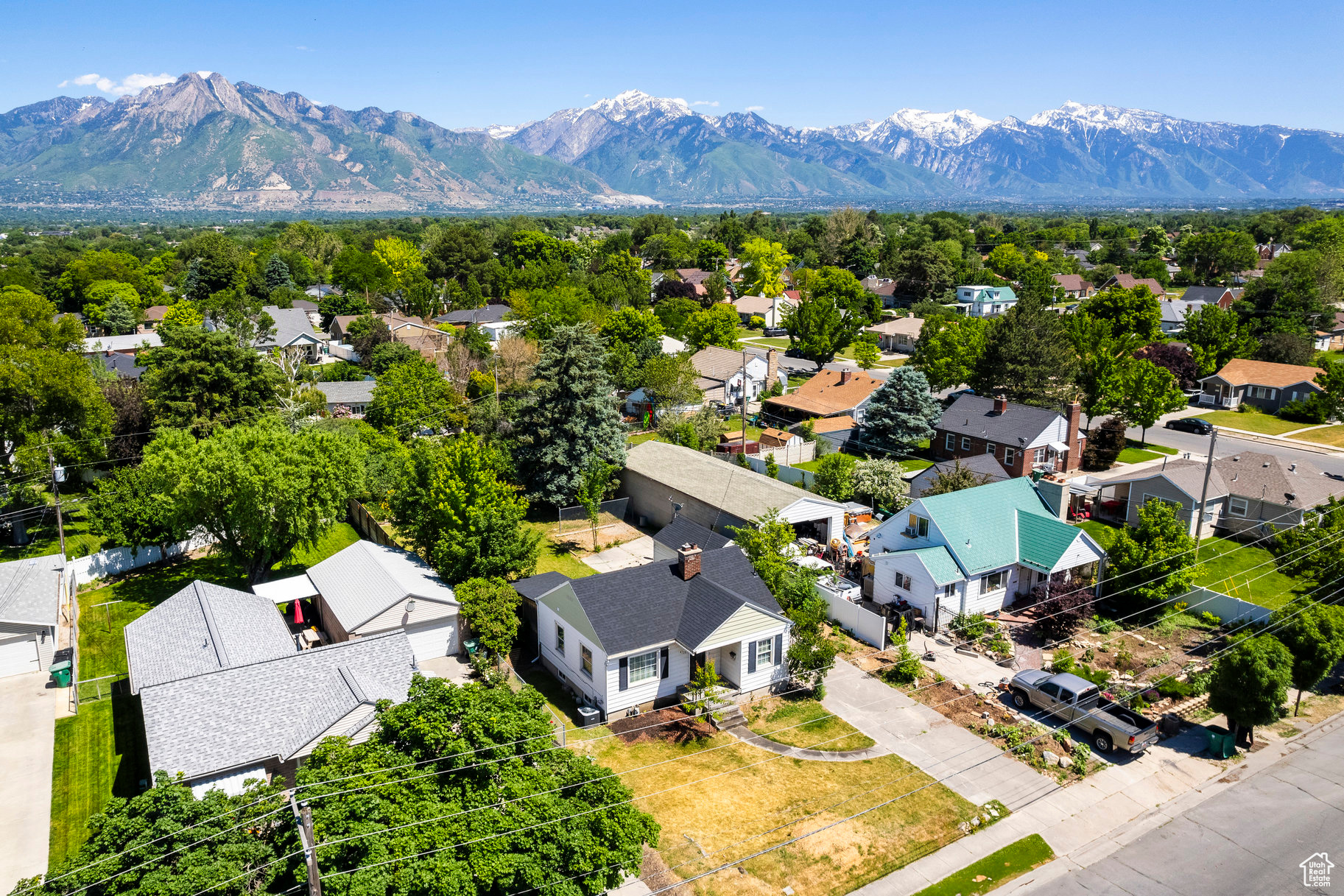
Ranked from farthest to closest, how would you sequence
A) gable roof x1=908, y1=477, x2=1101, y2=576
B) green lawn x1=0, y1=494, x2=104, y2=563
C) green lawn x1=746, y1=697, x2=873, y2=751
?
green lawn x1=0, y1=494, x2=104, y2=563 → gable roof x1=908, y1=477, x2=1101, y2=576 → green lawn x1=746, y1=697, x2=873, y2=751

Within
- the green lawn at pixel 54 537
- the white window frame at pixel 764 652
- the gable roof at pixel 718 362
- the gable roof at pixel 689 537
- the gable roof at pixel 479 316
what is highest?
the gable roof at pixel 479 316

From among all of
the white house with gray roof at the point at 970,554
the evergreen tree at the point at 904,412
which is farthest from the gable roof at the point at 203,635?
the evergreen tree at the point at 904,412

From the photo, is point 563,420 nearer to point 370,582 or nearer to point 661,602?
point 370,582

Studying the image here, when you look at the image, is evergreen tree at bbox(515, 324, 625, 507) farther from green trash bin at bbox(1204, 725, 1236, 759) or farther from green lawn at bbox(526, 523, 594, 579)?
green trash bin at bbox(1204, 725, 1236, 759)

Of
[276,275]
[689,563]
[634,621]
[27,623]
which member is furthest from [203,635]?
[276,275]

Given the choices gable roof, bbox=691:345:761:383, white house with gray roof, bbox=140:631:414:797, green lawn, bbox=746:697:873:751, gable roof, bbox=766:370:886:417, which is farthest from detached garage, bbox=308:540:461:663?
gable roof, bbox=691:345:761:383

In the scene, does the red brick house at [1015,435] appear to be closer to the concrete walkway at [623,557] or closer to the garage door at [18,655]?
the concrete walkway at [623,557]
